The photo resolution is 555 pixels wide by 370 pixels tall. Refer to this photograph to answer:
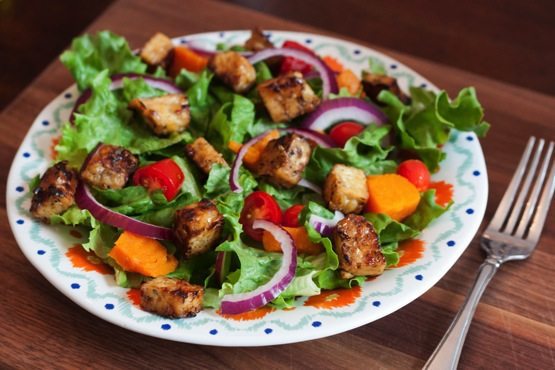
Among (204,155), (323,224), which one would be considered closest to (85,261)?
(204,155)

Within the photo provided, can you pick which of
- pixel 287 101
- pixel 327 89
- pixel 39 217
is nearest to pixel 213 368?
pixel 39 217

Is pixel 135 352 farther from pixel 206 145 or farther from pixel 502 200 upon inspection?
pixel 502 200

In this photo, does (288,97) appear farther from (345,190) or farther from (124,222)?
(124,222)

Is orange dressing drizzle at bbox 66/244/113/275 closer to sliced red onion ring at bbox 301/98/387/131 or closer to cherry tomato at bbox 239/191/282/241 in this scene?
cherry tomato at bbox 239/191/282/241

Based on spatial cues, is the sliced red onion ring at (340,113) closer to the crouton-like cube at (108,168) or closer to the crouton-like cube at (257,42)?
the crouton-like cube at (257,42)

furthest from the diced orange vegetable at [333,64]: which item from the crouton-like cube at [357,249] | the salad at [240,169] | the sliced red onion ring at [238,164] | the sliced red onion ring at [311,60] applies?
the crouton-like cube at [357,249]
